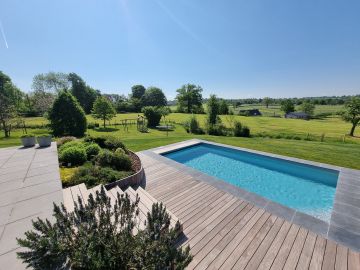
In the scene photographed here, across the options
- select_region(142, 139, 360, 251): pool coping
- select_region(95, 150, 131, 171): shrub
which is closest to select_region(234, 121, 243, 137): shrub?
select_region(142, 139, 360, 251): pool coping

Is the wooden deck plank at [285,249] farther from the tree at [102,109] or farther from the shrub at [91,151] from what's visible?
the tree at [102,109]

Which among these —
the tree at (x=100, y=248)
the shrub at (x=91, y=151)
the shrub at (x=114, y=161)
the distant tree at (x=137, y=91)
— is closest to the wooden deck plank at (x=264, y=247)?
the tree at (x=100, y=248)

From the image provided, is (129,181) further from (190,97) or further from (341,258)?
(190,97)

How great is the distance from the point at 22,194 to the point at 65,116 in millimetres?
15722

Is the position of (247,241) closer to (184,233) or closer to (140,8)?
(184,233)

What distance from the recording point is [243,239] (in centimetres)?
356

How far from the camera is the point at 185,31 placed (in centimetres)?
1199

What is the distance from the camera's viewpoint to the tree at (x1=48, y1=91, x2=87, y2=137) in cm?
1722

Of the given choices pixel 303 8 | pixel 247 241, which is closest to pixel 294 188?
pixel 247 241

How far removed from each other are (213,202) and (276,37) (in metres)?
13.2

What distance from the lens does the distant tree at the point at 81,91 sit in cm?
4569

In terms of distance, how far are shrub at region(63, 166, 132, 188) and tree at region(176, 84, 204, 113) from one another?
50.2m

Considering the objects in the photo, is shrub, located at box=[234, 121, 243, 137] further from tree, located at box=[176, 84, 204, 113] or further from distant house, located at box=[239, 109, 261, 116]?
distant house, located at box=[239, 109, 261, 116]

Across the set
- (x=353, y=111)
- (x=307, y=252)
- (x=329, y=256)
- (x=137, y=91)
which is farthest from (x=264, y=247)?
(x=137, y=91)
